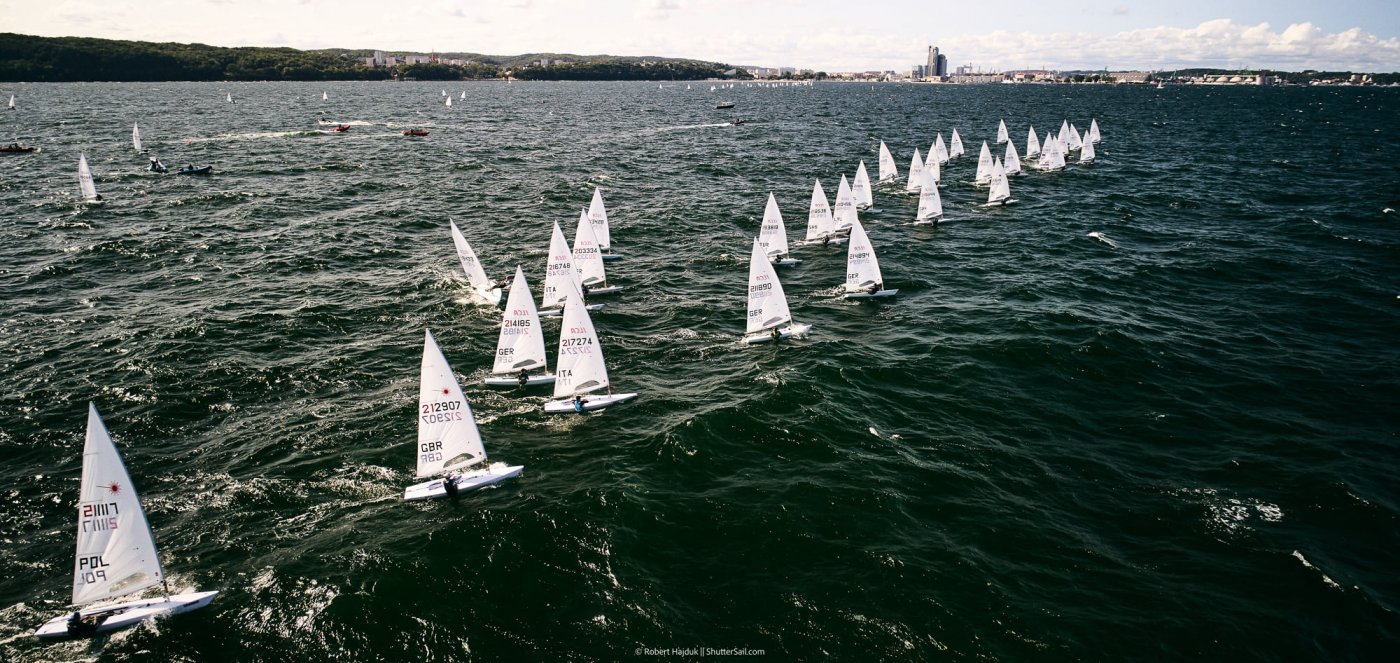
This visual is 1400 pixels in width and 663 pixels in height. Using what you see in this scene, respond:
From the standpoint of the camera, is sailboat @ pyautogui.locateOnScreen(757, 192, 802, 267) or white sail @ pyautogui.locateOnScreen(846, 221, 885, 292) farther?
sailboat @ pyautogui.locateOnScreen(757, 192, 802, 267)

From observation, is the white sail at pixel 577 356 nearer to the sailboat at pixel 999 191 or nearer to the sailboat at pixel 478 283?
the sailboat at pixel 478 283

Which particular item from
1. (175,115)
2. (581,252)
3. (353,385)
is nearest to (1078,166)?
(581,252)

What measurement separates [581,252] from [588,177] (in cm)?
5146

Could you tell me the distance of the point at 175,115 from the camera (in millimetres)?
172875

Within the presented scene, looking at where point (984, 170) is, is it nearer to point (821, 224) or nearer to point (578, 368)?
point (821, 224)

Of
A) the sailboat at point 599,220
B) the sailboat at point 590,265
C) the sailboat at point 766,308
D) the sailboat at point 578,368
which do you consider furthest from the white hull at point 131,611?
the sailboat at point 599,220

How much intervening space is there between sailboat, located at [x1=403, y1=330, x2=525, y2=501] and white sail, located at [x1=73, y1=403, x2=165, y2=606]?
27.3 ft

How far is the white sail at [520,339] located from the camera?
35531 mm

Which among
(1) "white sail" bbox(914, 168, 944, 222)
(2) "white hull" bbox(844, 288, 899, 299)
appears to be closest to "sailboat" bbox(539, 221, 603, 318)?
(2) "white hull" bbox(844, 288, 899, 299)

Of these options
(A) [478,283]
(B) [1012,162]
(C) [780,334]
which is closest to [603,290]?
(A) [478,283]

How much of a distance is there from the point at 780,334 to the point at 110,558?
32846 mm

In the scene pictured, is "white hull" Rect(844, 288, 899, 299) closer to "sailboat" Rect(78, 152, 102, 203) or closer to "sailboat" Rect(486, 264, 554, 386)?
"sailboat" Rect(486, 264, 554, 386)

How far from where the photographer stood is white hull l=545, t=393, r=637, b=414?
111 ft

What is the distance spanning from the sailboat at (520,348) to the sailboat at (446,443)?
27.5 feet
